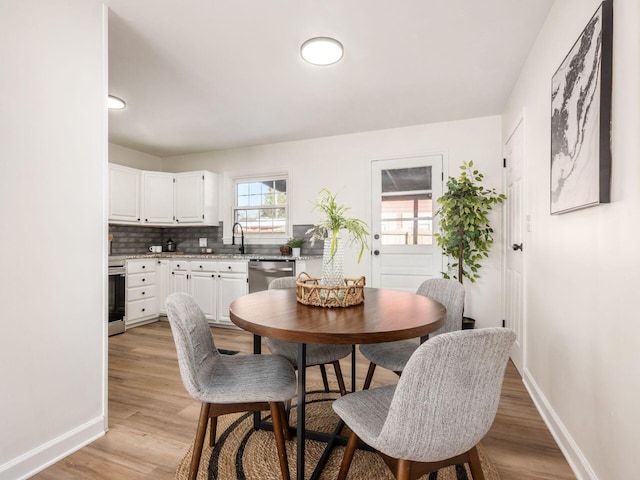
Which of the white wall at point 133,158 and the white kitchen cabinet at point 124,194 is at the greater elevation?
the white wall at point 133,158

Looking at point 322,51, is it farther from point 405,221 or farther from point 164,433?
point 164,433

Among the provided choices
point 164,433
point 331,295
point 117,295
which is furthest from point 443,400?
point 117,295

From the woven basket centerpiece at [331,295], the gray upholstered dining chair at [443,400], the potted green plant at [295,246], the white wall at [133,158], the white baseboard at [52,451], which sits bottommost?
the white baseboard at [52,451]

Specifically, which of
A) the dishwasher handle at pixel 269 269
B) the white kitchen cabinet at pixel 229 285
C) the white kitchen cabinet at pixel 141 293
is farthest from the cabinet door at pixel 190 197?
the dishwasher handle at pixel 269 269

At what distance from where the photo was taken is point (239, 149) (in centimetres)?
508

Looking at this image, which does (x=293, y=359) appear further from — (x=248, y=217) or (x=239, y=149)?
(x=239, y=149)

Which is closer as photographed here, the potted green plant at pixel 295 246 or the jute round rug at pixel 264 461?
the jute round rug at pixel 264 461

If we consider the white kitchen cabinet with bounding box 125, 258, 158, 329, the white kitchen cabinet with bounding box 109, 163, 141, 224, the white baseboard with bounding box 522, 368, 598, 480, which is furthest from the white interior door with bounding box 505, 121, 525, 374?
the white kitchen cabinet with bounding box 109, 163, 141, 224

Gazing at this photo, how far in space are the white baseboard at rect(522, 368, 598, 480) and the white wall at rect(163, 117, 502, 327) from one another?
146cm

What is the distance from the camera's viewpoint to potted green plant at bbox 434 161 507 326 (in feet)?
11.4

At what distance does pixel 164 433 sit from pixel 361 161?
137 inches

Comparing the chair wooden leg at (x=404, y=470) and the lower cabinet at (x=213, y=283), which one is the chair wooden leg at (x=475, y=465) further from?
the lower cabinet at (x=213, y=283)

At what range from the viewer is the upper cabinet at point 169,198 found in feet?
15.5

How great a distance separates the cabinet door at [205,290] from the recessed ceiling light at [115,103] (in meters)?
2.11
